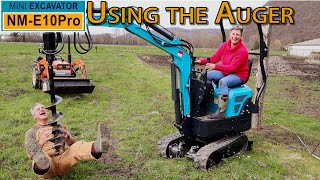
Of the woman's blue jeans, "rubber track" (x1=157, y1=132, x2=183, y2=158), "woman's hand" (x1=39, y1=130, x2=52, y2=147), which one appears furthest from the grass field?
the woman's blue jeans

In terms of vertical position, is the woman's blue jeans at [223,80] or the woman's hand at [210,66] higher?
the woman's hand at [210,66]

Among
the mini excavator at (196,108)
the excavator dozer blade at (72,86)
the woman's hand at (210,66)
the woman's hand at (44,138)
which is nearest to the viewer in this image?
the woman's hand at (44,138)

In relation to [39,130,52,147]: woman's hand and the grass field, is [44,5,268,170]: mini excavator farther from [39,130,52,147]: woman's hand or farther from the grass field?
[39,130,52,147]: woman's hand

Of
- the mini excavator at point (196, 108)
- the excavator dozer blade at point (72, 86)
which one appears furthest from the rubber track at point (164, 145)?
the excavator dozer blade at point (72, 86)

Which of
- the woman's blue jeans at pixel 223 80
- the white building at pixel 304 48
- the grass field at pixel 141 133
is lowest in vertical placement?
the grass field at pixel 141 133

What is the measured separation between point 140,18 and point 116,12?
0.43m

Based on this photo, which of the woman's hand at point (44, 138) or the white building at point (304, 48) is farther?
the white building at point (304, 48)

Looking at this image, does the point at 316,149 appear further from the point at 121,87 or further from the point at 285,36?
the point at 285,36

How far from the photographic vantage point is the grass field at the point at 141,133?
6.04m

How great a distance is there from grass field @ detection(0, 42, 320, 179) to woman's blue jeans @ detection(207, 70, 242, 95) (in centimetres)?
128

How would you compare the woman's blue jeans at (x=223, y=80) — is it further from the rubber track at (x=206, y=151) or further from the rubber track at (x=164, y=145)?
the rubber track at (x=164, y=145)

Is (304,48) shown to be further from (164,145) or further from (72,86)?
(164,145)

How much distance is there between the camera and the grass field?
6043 millimetres

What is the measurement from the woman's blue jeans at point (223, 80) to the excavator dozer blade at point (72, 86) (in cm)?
591
